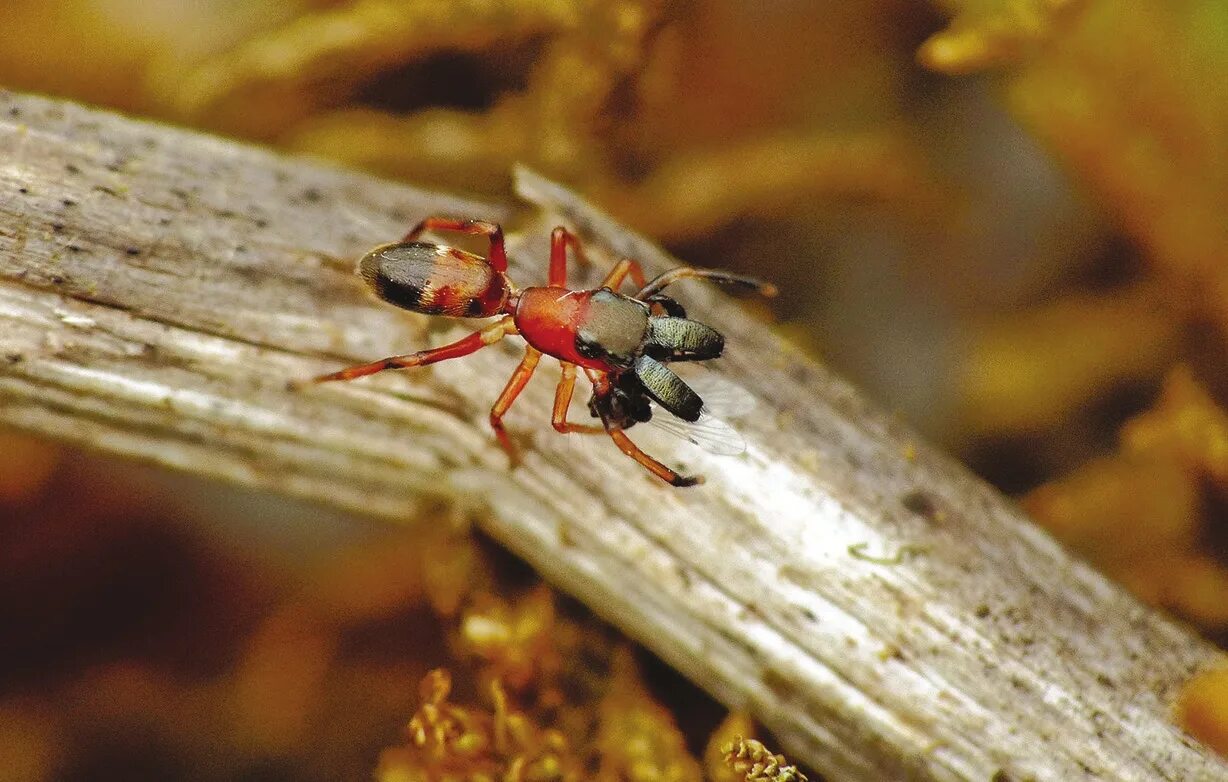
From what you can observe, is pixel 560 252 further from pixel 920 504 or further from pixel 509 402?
pixel 920 504

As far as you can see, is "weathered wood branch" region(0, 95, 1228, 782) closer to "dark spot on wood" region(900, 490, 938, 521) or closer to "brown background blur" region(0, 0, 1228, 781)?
"dark spot on wood" region(900, 490, 938, 521)

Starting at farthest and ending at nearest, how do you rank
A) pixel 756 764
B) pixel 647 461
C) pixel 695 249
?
pixel 695 249 → pixel 647 461 → pixel 756 764

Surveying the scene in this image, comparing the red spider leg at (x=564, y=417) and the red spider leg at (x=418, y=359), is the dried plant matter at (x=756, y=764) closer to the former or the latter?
the red spider leg at (x=564, y=417)

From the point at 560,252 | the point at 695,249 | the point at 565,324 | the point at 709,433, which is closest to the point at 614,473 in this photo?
the point at 709,433

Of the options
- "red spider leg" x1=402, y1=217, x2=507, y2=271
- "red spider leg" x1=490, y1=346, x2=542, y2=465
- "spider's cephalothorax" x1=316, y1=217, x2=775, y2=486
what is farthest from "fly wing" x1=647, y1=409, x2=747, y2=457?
"red spider leg" x1=402, y1=217, x2=507, y2=271

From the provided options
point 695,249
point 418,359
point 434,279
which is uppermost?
point 695,249

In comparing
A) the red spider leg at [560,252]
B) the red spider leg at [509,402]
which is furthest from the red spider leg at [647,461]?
the red spider leg at [560,252]
